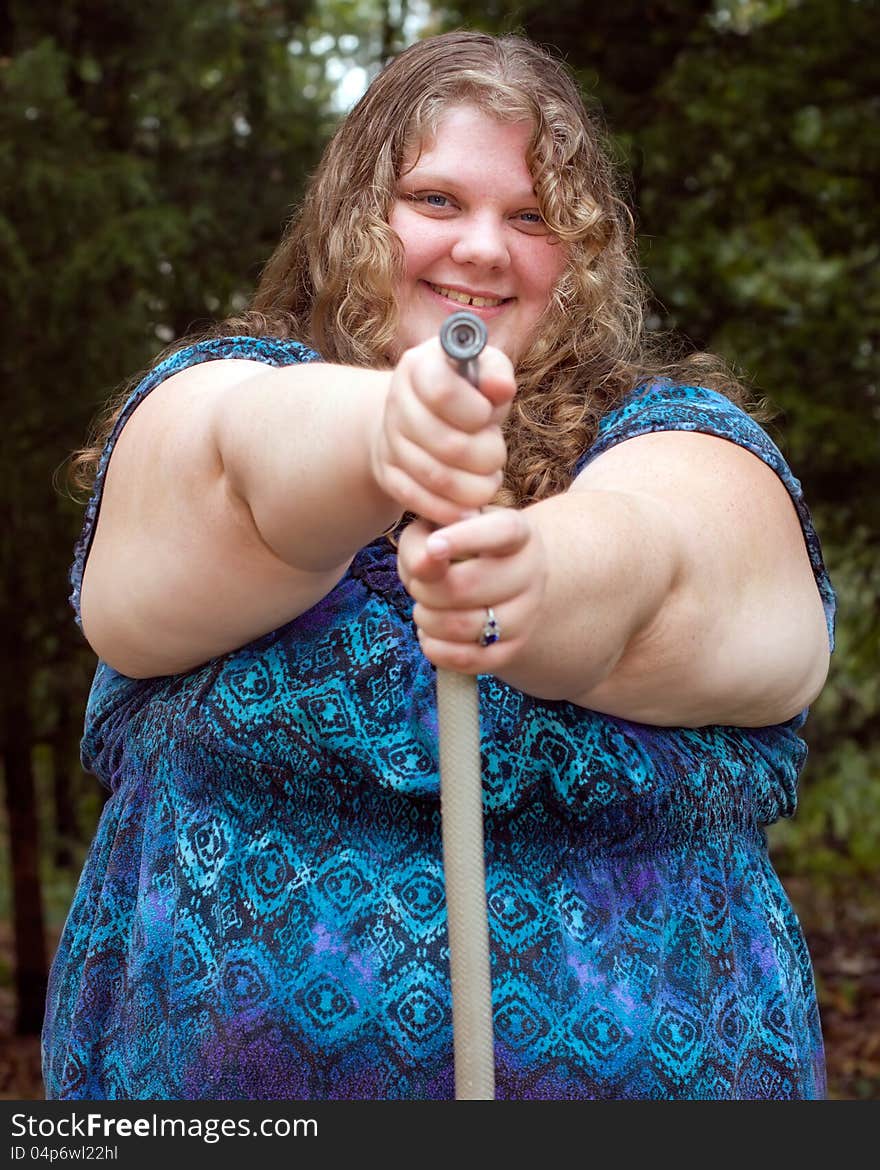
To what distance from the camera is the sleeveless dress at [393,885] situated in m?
1.59

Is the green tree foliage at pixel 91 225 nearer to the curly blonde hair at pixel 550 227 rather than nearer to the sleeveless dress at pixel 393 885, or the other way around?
the curly blonde hair at pixel 550 227

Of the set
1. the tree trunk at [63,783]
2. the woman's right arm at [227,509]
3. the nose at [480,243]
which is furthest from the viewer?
the tree trunk at [63,783]

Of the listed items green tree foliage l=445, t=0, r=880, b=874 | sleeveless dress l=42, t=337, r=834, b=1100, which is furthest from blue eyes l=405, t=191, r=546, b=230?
green tree foliage l=445, t=0, r=880, b=874

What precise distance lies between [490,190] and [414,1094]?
107 cm

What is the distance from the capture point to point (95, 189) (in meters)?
4.17

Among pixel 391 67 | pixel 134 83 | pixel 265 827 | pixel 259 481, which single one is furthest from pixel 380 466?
pixel 134 83

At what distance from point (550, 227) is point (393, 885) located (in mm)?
854

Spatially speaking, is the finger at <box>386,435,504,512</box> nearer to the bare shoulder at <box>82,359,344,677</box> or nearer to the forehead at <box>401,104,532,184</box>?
the bare shoulder at <box>82,359,344,677</box>

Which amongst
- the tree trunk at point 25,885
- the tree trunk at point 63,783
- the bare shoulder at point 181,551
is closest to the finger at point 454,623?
the bare shoulder at point 181,551

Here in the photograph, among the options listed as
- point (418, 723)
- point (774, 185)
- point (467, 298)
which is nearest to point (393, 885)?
point (418, 723)

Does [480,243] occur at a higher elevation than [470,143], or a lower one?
lower

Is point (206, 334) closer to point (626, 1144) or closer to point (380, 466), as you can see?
point (380, 466)

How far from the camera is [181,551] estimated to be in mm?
1490

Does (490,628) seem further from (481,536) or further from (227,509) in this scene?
(227,509)
